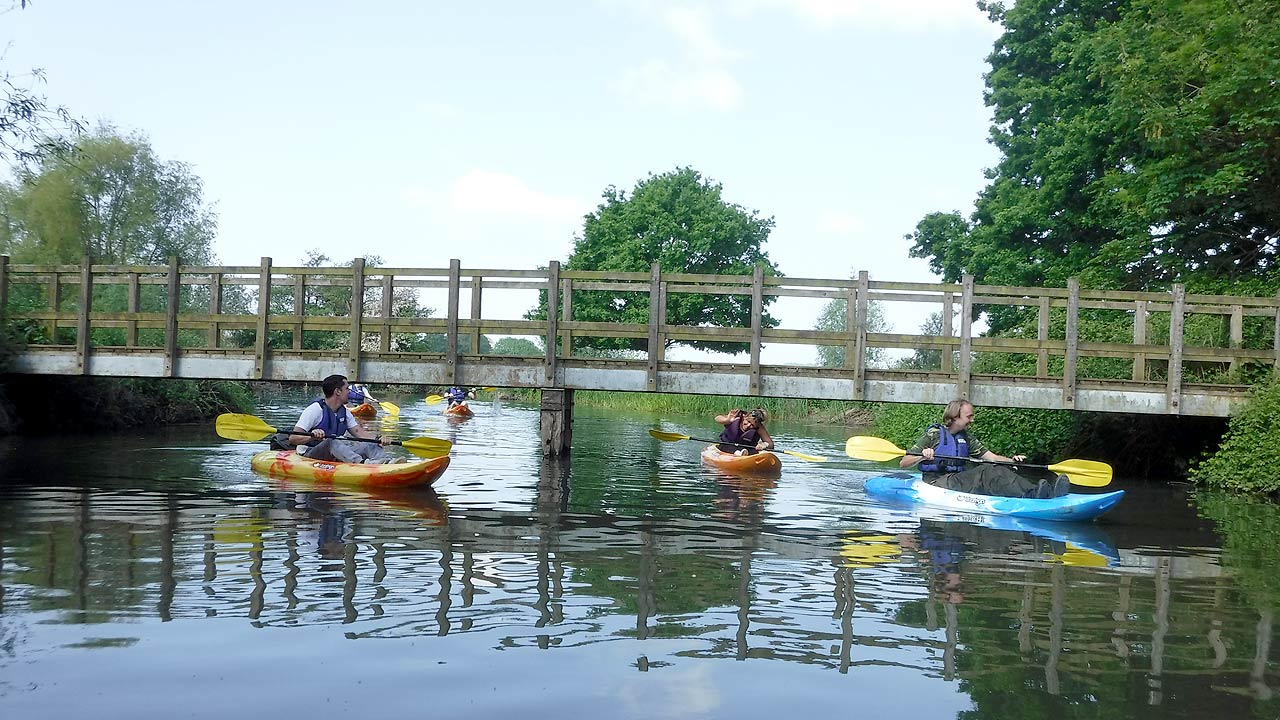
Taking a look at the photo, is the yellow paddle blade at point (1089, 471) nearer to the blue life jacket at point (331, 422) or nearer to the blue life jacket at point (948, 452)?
the blue life jacket at point (948, 452)

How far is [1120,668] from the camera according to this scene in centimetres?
549

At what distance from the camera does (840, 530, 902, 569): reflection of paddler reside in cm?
846

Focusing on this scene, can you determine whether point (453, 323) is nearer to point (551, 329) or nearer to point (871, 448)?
point (551, 329)

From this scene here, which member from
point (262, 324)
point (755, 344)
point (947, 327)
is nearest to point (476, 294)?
point (262, 324)

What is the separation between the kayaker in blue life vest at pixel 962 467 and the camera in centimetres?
1137

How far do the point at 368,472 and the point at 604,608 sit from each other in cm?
651

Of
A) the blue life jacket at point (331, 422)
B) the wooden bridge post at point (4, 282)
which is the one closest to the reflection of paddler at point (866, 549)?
the blue life jacket at point (331, 422)

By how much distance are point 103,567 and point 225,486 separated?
530cm

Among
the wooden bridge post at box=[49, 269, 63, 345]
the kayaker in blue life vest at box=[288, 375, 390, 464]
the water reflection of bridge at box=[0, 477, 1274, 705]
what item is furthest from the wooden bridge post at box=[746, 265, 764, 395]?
the wooden bridge post at box=[49, 269, 63, 345]

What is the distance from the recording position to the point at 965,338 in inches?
597

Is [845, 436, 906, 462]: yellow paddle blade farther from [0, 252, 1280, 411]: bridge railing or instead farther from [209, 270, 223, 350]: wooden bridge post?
[209, 270, 223, 350]: wooden bridge post

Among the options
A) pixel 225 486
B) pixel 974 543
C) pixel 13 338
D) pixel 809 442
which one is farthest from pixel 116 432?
pixel 974 543

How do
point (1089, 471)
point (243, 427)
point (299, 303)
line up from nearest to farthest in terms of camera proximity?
point (1089, 471) → point (243, 427) → point (299, 303)

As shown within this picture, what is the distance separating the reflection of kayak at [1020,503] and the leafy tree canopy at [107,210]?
26.6 metres
